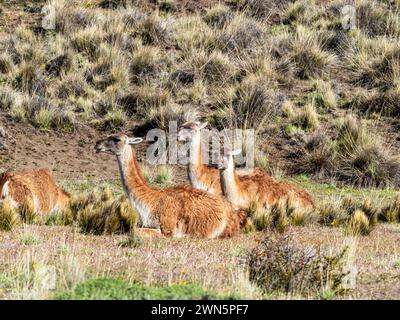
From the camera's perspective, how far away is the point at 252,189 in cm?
1452

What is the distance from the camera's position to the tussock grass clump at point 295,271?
817 centimetres

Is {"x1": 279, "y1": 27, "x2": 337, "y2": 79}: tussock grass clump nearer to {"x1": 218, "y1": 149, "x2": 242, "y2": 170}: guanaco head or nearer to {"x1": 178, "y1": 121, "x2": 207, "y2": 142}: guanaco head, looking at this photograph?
{"x1": 178, "y1": 121, "x2": 207, "y2": 142}: guanaco head

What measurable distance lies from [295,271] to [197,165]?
6.42 metres

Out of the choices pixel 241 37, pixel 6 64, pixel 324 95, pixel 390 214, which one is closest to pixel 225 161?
pixel 390 214

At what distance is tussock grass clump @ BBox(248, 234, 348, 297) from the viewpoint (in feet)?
26.8

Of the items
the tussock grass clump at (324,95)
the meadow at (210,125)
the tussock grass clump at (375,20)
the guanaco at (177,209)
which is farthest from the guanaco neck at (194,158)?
the tussock grass clump at (375,20)

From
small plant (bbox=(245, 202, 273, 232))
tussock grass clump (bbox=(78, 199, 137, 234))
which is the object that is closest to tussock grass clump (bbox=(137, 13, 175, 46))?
small plant (bbox=(245, 202, 273, 232))

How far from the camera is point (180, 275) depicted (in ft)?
27.8

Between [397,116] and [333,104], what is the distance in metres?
1.58

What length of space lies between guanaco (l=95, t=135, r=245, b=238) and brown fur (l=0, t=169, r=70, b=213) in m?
1.72

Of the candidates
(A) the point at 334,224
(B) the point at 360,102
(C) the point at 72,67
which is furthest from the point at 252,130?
(A) the point at 334,224

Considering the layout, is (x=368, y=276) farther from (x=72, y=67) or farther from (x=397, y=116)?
(x=72, y=67)

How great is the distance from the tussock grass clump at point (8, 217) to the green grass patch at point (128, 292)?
4.12 metres

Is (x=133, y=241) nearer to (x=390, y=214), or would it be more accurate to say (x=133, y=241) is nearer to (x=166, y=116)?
(x=390, y=214)
